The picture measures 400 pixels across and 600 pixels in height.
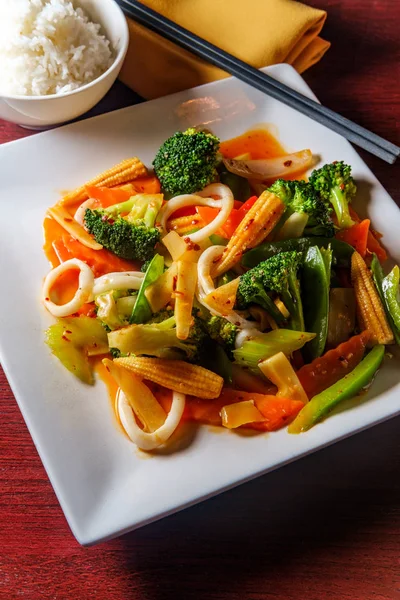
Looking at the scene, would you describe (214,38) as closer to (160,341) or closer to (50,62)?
(50,62)

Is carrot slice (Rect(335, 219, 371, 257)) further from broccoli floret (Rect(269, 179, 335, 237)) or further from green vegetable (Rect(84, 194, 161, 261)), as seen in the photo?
green vegetable (Rect(84, 194, 161, 261))

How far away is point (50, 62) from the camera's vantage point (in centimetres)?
277

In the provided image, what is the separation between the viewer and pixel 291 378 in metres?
2.17

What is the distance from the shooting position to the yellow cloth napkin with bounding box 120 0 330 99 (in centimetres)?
309

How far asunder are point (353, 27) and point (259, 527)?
2.79 metres

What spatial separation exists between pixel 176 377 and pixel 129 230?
2.08 ft

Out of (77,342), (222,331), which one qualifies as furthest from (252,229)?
(77,342)

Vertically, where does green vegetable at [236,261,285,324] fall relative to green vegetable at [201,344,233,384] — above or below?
above

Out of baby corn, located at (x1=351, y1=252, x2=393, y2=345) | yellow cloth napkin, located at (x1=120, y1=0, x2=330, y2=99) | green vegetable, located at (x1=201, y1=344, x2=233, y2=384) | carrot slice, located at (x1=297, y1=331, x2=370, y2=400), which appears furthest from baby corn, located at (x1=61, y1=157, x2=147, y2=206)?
carrot slice, located at (x1=297, y1=331, x2=370, y2=400)

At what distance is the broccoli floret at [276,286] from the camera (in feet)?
7.18

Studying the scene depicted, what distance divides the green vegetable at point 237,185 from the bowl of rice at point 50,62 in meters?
0.68

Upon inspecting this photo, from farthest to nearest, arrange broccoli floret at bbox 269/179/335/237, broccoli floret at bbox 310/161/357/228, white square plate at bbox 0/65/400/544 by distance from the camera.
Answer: broccoli floret at bbox 310/161/357/228 < broccoli floret at bbox 269/179/335/237 < white square plate at bbox 0/65/400/544

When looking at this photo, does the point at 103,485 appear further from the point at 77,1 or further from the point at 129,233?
the point at 77,1

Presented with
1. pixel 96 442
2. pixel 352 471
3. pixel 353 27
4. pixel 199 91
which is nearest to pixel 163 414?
pixel 96 442
